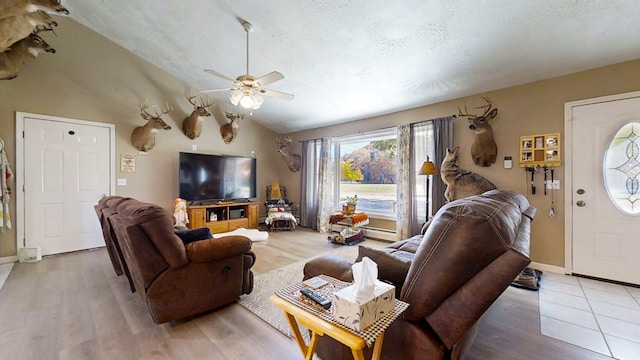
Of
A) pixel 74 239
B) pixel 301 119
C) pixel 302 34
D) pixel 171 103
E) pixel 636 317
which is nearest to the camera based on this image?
pixel 636 317

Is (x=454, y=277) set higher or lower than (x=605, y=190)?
lower

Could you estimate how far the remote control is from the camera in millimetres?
1148

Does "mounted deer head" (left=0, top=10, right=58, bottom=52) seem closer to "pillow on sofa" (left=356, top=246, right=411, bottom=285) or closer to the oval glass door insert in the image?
"pillow on sofa" (left=356, top=246, right=411, bottom=285)

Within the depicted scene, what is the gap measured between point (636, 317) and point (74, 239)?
716 centimetres

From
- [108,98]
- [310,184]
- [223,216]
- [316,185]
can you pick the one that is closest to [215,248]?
[223,216]

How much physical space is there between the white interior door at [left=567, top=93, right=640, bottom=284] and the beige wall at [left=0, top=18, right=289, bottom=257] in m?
6.18

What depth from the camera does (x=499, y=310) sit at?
2.28 meters

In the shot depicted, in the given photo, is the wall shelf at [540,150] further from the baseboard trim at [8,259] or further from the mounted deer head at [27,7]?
the baseboard trim at [8,259]

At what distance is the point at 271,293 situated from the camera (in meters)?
2.61

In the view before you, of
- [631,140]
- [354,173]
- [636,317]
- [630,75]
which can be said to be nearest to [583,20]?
[630,75]

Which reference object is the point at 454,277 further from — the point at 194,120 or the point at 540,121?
the point at 194,120

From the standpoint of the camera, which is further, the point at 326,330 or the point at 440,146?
the point at 440,146

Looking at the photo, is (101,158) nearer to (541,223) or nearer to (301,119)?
(301,119)

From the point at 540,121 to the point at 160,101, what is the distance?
6.37 m
